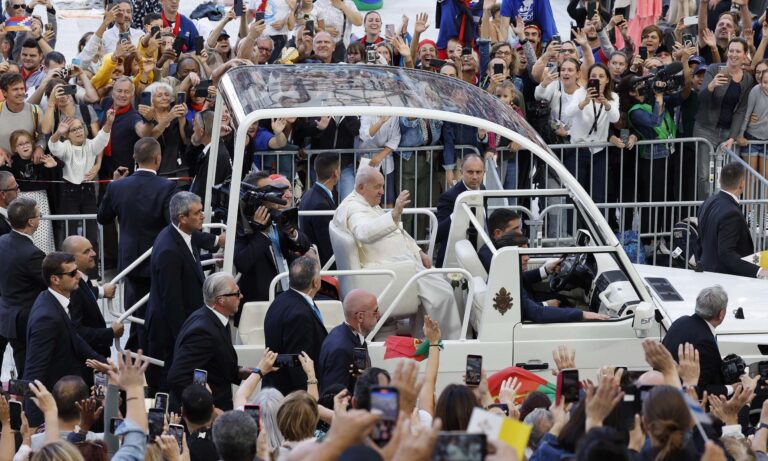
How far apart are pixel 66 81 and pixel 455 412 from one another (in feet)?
26.9

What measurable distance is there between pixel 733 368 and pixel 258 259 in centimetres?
326

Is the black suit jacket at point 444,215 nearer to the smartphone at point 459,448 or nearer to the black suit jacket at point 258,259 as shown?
the black suit jacket at point 258,259

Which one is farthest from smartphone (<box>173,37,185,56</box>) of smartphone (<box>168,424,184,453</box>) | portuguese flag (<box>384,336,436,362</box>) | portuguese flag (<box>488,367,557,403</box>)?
smartphone (<box>168,424,184,453</box>)

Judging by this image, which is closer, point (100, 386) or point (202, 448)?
point (202, 448)

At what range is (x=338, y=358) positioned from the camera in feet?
28.7

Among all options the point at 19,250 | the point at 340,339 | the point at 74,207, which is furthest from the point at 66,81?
the point at 340,339

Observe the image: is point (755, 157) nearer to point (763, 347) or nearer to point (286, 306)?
point (763, 347)

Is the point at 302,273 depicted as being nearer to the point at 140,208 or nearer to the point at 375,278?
the point at 375,278

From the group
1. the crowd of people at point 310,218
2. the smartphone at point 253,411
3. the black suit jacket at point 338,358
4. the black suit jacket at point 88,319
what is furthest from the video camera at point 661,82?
the smartphone at point 253,411

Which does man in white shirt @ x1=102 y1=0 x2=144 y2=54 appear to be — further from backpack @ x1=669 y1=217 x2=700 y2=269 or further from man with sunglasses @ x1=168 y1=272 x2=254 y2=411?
man with sunglasses @ x1=168 y1=272 x2=254 y2=411

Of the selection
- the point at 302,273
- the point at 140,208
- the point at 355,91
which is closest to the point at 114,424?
the point at 302,273

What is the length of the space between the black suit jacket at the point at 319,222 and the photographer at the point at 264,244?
3.26 ft

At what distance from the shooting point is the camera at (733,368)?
8.73 metres

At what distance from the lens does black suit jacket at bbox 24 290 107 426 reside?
364 inches
